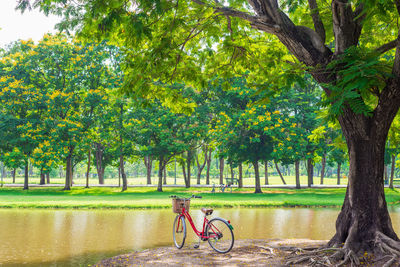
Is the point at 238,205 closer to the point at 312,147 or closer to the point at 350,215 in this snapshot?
the point at 350,215

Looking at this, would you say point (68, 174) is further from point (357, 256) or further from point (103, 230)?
point (357, 256)

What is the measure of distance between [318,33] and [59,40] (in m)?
31.0

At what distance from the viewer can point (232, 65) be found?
10570 millimetres

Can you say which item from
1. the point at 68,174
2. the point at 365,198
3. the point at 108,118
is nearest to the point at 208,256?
the point at 365,198

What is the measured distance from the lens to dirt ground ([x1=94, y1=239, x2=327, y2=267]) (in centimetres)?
703

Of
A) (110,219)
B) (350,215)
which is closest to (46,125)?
(110,219)

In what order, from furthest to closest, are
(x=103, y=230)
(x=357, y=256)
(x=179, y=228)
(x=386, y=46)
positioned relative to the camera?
(x=103, y=230) < (x=179, y=228) < (x=386, y=46) < (x=357, y=256)

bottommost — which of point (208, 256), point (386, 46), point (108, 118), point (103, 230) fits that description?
point (103, 230)

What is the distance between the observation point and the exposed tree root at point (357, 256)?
657 cm

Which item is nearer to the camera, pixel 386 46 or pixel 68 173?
pixel 386 46

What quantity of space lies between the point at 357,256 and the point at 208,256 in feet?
9.85

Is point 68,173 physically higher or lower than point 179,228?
higher

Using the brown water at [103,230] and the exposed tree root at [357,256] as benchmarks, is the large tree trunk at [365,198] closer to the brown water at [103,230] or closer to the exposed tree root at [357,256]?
the exposed tree root at [357,256]

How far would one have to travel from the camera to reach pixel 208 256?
770 cm
